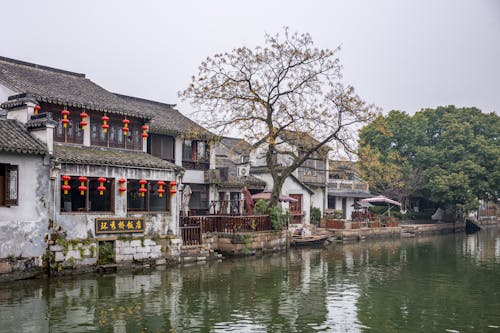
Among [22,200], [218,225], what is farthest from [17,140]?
[218,225]

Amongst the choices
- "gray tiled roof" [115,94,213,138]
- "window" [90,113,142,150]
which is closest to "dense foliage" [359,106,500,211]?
"gray tiled roof" [115,94,213,138]

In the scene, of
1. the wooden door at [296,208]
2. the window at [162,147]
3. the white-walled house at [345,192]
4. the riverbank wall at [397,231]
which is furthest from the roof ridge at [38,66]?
the white-walled house at [345,192]

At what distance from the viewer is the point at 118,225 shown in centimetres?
2295

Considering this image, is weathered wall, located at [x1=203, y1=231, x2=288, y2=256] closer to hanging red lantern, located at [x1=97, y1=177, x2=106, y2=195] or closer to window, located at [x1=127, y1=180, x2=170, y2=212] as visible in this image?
window, located at [x1=127, y1=180, x2=170, y2=212]

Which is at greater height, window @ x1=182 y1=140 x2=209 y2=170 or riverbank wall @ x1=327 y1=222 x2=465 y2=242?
window @ x1=182 y1=140 x2=209 y2=170

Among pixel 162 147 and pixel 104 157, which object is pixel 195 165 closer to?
pixel 162 147

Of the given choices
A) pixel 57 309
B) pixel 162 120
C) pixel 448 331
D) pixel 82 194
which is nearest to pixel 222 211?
pixel 162 120

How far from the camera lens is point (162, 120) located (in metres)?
32.4

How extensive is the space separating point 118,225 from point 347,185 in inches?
1205

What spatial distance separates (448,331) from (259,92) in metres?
19.5

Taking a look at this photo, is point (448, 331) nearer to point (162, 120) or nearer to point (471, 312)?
point (471, 312)

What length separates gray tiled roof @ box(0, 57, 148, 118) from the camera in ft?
74.6

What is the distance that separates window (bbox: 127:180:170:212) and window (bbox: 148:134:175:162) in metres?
4.89

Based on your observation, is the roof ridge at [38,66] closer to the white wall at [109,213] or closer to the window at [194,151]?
the window at [194,151]
